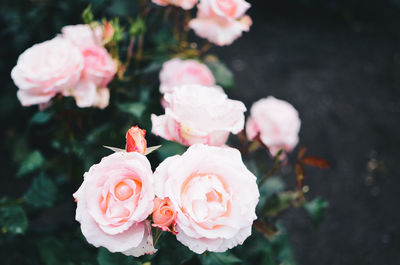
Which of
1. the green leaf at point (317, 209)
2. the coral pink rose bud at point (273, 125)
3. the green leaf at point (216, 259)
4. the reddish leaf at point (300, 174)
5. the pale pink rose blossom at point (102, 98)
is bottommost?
the green leaf at point (317, 209)

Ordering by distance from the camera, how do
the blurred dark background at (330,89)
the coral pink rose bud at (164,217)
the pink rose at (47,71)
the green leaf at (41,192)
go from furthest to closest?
the blurred dark background at (330,89)
the green leaf at (41,192)
the pink rose at (47,71)
the coral pink rose bud at (164,217)

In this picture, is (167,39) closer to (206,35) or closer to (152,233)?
(206,35)

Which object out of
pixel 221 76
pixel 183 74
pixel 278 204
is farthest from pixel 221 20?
pixel 278 204

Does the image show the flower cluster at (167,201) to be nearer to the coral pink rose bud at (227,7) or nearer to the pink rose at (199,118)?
the pink rose at (199,118)

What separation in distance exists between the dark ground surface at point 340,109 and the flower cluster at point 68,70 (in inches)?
51.0

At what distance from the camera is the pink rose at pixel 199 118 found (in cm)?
72

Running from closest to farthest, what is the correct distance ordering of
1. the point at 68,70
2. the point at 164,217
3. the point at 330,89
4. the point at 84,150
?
1. the point at 164,217
2. the point at 68,70
3. the point at 84,150
4. the point at 330,89

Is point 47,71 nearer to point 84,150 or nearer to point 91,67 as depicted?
point 91,67

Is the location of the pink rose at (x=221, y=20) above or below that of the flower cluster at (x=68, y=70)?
above

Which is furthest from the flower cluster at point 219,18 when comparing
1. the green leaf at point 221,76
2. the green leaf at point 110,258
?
the green leaf at point 110,258

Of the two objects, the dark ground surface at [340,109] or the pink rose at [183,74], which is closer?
the pink rose at [183,74]

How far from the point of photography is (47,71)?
0.82 meters

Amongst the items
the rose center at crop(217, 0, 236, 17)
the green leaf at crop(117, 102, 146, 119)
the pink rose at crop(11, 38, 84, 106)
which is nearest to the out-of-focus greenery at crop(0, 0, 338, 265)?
the green leaf at crop(117, 102, 146, 119)

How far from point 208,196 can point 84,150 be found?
21.0 inches
